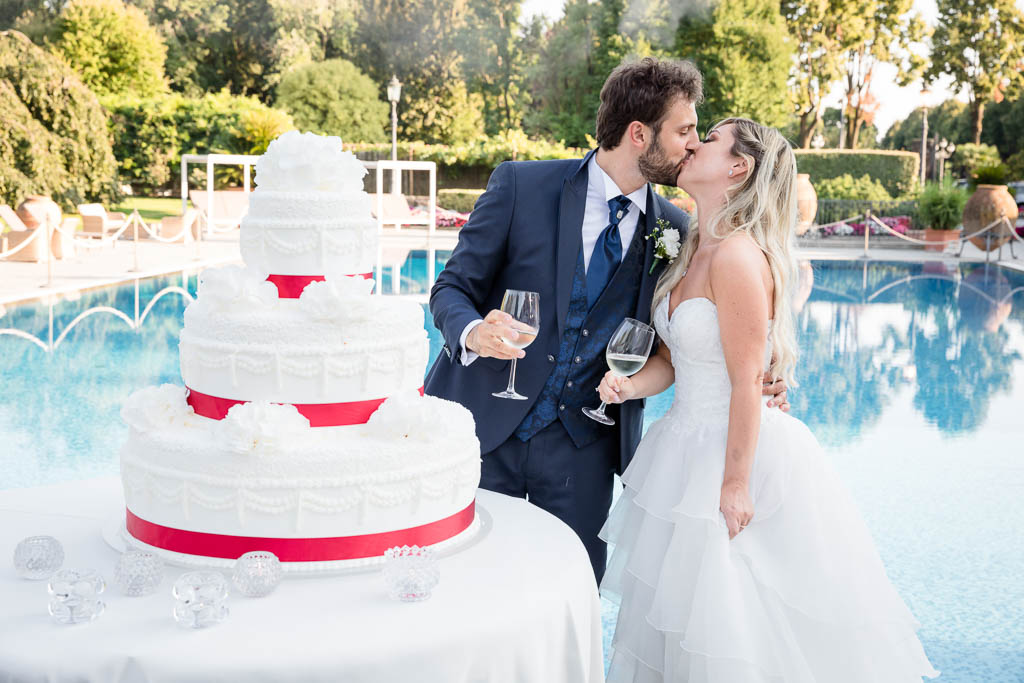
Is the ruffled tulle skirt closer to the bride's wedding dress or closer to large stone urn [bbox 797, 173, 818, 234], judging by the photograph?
the bride's wedding dress

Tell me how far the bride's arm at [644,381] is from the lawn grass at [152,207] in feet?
94.8

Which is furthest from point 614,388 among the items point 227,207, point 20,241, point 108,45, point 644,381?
point 108,45

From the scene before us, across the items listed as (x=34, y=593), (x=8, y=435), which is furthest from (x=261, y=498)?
(x=8, y=435)

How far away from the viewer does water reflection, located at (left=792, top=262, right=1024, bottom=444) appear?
8984 millimetres

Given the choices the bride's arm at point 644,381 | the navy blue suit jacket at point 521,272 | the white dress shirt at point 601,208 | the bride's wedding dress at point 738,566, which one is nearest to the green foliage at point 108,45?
the navy blue suit jacket at point 521,272

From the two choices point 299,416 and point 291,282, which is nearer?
point 299,416

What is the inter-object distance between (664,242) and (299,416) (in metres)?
1.45

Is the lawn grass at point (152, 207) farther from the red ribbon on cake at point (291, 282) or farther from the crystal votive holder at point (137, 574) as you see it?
the crystal votive holder at point (137, 574)

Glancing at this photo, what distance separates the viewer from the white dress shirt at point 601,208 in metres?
3.34

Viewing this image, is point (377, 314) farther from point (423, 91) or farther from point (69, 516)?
point (423, 91)

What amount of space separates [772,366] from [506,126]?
4532cm

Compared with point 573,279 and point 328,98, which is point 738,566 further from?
point 328,98

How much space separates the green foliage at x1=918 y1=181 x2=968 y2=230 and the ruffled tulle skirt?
25088mm

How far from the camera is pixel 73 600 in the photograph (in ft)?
6.01
